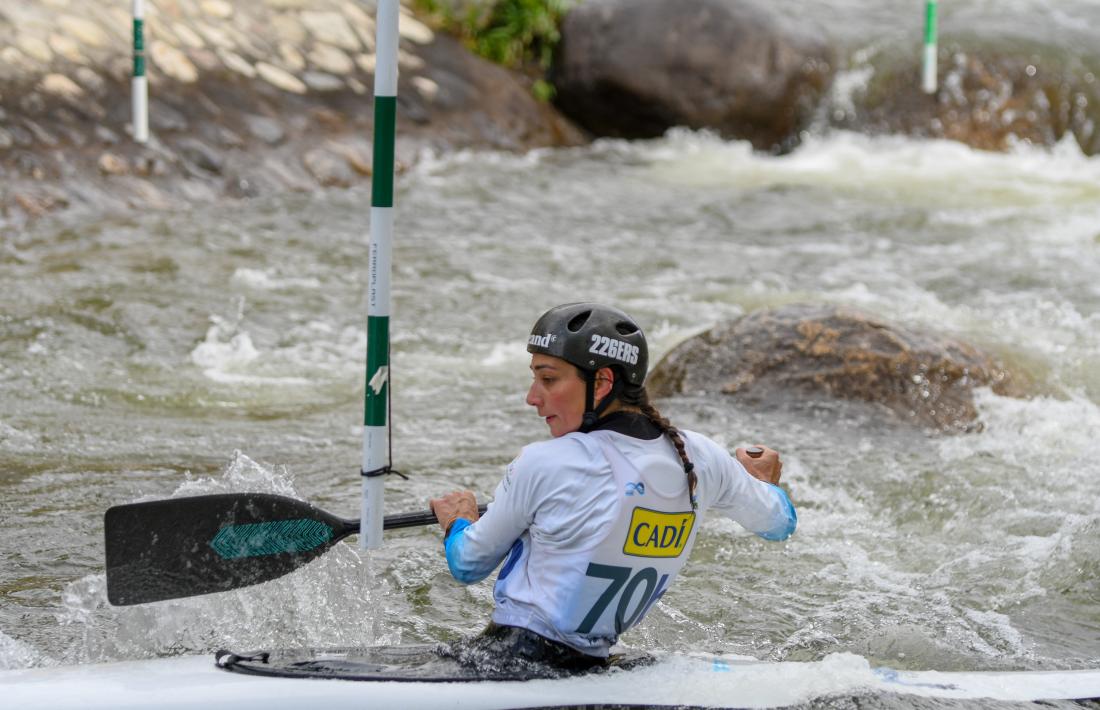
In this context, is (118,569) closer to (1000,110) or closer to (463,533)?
(463,533)

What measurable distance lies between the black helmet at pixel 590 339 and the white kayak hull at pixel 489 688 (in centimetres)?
69

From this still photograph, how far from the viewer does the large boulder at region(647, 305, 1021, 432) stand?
Result: 614 centimetres

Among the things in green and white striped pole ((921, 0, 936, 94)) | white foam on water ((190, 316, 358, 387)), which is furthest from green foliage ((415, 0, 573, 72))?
white foam on water ((190, 316, 358, 387))

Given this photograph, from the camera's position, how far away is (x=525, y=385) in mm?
6730

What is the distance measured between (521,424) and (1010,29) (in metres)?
8.79

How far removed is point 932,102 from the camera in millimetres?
12523

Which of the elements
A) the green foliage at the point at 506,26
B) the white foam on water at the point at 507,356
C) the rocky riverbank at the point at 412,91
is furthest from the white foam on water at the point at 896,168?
the white foam on water at the point at 507,356

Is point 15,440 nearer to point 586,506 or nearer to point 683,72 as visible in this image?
point 586,506

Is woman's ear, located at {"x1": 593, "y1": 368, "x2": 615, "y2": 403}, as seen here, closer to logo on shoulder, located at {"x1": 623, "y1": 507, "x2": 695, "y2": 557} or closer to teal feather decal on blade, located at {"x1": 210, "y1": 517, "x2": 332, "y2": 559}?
logo on shoulder, located at {"x1": 623, "y1": 507, "x2": 695, "y2": 557}

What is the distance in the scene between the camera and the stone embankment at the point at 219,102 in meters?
9.05

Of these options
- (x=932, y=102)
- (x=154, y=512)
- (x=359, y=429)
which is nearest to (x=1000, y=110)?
(x=932, y=102)

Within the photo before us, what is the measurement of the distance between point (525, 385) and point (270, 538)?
308 cm

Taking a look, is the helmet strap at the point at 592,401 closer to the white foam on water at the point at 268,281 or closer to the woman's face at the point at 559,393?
the woman's face at the point at 559,393

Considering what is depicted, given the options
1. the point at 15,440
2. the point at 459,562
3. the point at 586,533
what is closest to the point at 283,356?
the point at 15,440
